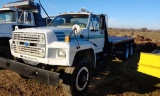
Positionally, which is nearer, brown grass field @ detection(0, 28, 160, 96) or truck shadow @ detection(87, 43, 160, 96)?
brown grass field @ detection(0, 28, 160, 96)

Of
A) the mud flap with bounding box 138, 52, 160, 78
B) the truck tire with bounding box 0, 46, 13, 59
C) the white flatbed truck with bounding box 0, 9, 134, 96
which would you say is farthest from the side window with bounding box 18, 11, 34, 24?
the mud flap with bounding box 138, 52, 160, 78

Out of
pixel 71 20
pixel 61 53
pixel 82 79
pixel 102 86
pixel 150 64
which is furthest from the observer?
pixel 71 20

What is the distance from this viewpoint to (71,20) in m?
6.71

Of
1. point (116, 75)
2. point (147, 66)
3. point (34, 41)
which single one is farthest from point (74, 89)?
point (116, 75)

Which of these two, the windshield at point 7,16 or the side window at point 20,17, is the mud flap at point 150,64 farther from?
the windshield at point 7,16

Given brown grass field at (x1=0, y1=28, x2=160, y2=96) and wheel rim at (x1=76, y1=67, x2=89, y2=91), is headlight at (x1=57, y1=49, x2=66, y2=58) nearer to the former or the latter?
wheel rim at (x1=76, y1=67, x2=89, y2=91)

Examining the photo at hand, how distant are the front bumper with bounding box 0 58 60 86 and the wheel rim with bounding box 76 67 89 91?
0.82m

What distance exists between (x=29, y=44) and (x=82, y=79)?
65.5 inches

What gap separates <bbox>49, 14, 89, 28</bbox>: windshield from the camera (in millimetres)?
6531

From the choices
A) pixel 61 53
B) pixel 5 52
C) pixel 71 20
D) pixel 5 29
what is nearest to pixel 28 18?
pixel 5 29

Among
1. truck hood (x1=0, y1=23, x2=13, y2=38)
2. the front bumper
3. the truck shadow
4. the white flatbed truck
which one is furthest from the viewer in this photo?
truck hood (x1=0, y1=23, x2=13, y2=38)

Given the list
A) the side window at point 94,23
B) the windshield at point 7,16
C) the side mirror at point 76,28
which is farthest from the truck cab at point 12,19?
the side mirror at point 76,28

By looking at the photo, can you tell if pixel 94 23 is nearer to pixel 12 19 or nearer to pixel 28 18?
pixel 28 18

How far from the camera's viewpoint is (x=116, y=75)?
294 inches
